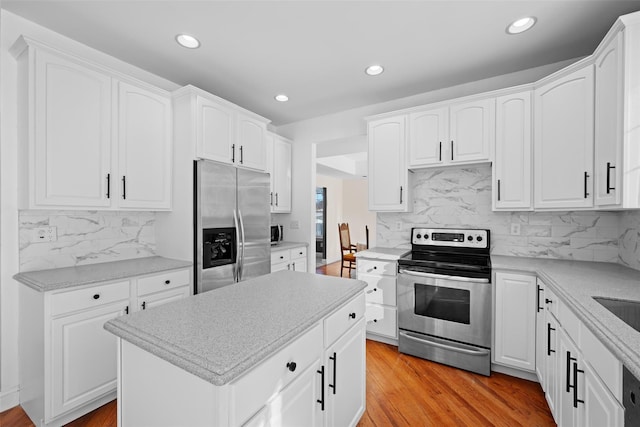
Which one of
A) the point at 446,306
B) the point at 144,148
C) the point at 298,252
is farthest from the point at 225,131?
the point at 446,306

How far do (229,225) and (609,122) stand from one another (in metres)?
2.90

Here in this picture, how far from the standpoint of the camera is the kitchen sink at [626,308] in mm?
1360

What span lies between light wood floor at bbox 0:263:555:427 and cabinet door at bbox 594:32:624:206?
1476mm

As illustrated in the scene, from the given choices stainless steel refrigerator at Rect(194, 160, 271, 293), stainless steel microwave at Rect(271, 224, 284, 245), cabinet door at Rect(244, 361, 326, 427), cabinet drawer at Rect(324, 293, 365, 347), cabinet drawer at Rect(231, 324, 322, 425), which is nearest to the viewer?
cabinet drawer at Rect(231, 324, 322, 425)

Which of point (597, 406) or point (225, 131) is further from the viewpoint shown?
point (225, 131)

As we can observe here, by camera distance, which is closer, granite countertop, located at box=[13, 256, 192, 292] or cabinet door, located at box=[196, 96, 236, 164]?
granite countertop, located at box=[13, 256, 192, 292]

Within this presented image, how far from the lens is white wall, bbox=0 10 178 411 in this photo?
1.90m

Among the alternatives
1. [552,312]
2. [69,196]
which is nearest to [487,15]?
[552,312]

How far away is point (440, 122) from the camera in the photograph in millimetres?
2805

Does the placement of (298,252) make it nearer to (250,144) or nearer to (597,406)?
(250,144)

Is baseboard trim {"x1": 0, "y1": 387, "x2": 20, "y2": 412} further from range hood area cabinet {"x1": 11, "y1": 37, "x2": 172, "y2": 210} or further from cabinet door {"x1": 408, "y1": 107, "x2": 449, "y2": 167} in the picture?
cabinet door {"x1": 408, "y1": 107, "x2": 449, "y2": 167}

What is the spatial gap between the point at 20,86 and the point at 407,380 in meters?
3.54

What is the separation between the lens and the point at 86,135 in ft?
6.75

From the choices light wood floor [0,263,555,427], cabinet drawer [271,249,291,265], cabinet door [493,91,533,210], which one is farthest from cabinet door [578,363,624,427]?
cabinet drawer [271,249,291,265]
